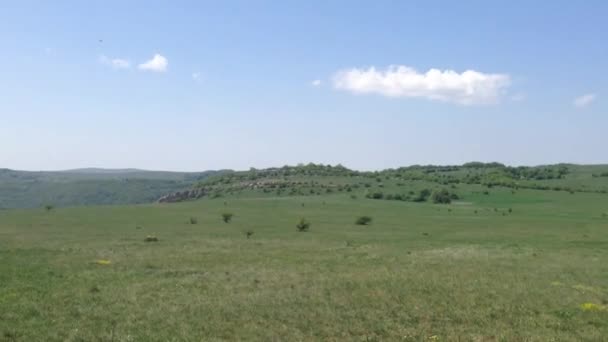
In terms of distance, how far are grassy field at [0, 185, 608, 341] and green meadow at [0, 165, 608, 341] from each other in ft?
0.27

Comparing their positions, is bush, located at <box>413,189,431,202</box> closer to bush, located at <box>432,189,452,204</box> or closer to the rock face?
bush, located at <box>432,189,452,204</box>

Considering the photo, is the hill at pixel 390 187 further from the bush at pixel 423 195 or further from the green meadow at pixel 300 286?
the green meadow at pixel 300 286

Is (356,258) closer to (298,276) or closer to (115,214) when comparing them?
(298,276)

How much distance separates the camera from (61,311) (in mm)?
19875

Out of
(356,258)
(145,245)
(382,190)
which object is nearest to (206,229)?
(145,245)

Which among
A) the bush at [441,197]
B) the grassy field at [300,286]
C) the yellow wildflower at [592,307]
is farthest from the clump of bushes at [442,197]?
the yellow wildflower at [592,307]

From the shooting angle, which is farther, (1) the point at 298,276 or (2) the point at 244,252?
(2) the point at 244,252

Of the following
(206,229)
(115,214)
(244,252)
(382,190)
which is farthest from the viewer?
(382,190)

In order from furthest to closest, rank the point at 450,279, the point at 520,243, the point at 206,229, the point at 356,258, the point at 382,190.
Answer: the point at 382,190 → the point at 206,229 → the point at 520,243 → the point at 356,258 → the point at 450,279

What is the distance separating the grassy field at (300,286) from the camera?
18.4m

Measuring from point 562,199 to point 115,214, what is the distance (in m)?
97.3

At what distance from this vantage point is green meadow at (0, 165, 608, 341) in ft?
60.3

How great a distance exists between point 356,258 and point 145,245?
17.3 metres

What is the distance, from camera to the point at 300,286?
84.8 feet
